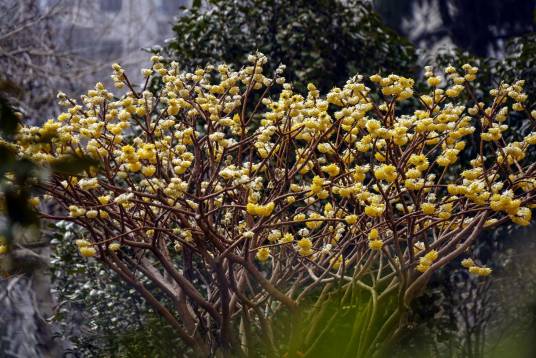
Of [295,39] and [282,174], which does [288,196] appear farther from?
[295,39]

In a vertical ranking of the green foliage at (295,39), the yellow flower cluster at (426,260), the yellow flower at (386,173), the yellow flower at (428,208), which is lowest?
the yellow flower cluster at (426,260)

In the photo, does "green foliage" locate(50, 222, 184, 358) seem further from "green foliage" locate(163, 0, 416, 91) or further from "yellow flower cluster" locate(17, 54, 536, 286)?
"green foliage" locate(163, 0, 416, 91)

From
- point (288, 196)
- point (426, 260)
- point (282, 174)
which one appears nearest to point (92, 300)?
point (282, 174)

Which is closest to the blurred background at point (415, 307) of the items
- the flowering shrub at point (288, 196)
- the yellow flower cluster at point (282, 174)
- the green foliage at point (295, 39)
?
the green foliage at point (295, 39)

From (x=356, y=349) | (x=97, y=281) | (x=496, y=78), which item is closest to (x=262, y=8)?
(x=496, y=78)

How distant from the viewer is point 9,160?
0.86m

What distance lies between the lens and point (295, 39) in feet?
14.2

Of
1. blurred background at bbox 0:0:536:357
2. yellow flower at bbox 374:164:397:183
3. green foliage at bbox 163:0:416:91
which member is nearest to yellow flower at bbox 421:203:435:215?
yellow flower at bbox 374:164:397:183

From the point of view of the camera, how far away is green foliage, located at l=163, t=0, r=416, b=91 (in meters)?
4.31

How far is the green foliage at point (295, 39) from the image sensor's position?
14.1ft

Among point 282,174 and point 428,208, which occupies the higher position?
point 282,174

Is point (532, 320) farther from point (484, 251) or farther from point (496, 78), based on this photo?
point (496, 78)

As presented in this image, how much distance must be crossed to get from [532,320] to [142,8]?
678 cm

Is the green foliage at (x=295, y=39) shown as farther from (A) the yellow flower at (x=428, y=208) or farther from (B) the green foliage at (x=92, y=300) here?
(A) the yellow flower at (x=428, y=208)
